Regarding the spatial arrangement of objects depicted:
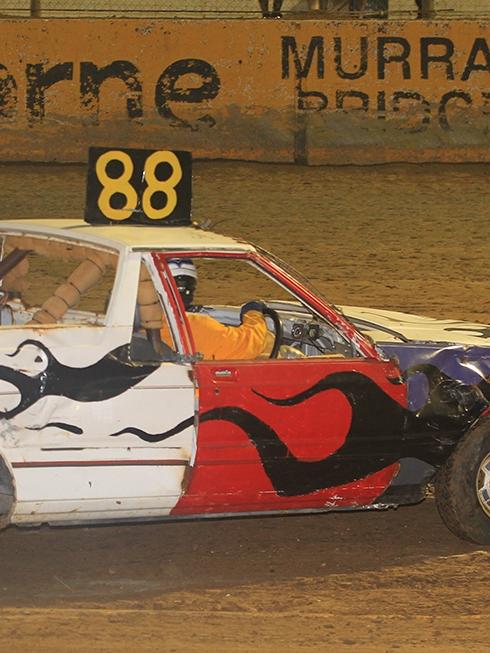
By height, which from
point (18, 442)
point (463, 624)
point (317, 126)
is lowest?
point (463, 624)

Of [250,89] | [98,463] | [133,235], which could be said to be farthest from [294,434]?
[250,89]

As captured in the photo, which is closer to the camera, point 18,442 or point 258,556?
point 18,442

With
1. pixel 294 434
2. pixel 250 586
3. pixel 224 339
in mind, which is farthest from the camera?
pixel 224 339

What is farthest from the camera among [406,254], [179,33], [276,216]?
[179,33]

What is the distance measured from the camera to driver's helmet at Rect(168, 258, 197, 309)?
669 cm

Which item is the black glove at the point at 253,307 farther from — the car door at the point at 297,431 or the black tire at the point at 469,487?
the black tire at the point at 469,487

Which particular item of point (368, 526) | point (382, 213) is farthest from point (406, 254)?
point (368, 526)

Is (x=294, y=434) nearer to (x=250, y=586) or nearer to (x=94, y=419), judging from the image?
(x=250, y=586)

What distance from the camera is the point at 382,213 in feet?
48.4

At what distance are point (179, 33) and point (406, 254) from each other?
3976 millimetres

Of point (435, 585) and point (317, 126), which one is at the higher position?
point (317, 126)

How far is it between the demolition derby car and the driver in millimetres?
31

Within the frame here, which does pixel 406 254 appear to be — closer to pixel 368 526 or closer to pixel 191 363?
pixel 368 526

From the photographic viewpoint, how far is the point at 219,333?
21.6 feet
